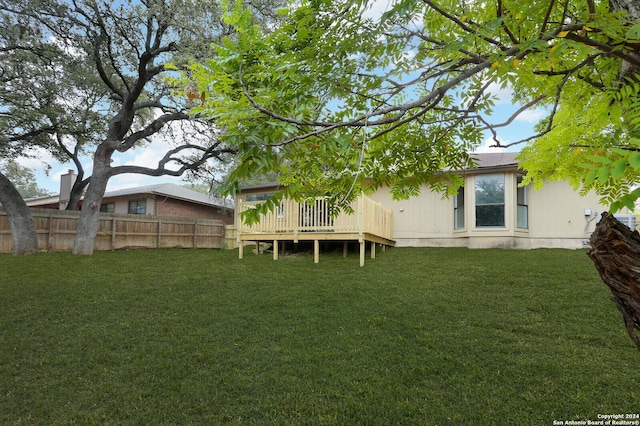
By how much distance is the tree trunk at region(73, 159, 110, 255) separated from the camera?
11.4 meters

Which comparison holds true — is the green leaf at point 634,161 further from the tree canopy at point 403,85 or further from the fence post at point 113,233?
the fence post at point 113,233

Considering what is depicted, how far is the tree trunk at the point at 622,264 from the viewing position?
1447 millimetres

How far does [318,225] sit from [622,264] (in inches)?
312

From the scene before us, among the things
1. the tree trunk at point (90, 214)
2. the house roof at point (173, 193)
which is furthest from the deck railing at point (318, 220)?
the house roof at point (173, 193)

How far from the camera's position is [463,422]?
258cm

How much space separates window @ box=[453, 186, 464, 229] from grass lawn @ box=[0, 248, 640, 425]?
14.7 ft

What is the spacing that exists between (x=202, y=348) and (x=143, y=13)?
1032 cm

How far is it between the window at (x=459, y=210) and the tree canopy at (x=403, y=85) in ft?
28.1

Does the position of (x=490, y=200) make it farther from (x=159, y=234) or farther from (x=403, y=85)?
(x=159, y=234)

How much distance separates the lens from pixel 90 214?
38.2 ft

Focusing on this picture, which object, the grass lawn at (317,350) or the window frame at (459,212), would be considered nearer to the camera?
the grass lawn at (317,350)

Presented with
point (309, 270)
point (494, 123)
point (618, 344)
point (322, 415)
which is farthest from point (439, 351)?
point (309, 270)

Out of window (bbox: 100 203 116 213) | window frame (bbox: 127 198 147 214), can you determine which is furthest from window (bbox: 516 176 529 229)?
window (bbox: 100 203 116 213)

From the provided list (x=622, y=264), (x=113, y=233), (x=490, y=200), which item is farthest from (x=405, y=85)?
(x=113, y=233)
